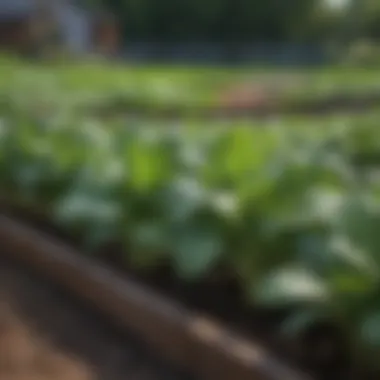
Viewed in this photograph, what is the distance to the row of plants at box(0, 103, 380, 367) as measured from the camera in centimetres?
180

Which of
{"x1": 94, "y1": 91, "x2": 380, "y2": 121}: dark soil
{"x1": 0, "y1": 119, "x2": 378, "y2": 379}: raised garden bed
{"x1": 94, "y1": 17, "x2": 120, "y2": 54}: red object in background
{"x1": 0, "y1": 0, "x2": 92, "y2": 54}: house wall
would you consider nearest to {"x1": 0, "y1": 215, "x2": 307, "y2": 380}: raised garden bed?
{"x1": 0, "y1": 119, "x2": 378, "y2": 379}: raised garden bed

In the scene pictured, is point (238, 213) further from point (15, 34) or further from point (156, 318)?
point (15, 34)

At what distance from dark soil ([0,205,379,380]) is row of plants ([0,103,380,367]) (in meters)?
0.04

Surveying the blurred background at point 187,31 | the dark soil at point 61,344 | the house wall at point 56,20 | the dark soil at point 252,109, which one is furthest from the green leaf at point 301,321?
the house wall at point 56,20

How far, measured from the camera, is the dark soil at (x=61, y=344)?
85.7 inches

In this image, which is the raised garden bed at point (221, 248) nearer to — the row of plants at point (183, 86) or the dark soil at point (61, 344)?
the dark soil at point (61, 344)

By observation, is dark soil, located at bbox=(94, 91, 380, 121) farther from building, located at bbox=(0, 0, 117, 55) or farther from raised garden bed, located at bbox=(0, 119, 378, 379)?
raised garden bed, located at bbox=(0, 119, 378, 379)

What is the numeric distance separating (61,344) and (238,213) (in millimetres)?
531

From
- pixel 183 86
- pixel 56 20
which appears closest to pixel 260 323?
pixel 183 86

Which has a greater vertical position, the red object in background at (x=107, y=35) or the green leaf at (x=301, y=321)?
the red object in background at (x=107, y=35)

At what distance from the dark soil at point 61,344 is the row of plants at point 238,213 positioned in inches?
7.6

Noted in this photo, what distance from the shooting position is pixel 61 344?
237 centimetres

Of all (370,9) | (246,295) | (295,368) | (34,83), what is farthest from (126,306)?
(370,9)

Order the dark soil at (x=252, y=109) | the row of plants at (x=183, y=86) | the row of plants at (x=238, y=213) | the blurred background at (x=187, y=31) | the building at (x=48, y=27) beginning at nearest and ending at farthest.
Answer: the row of plants at (x=238, y=213), the dark soil at (x=252, y=109), the row of plants at (x=183, y=86), the blurred background at (x=187, y=31), the building at (x=48, y=27)
